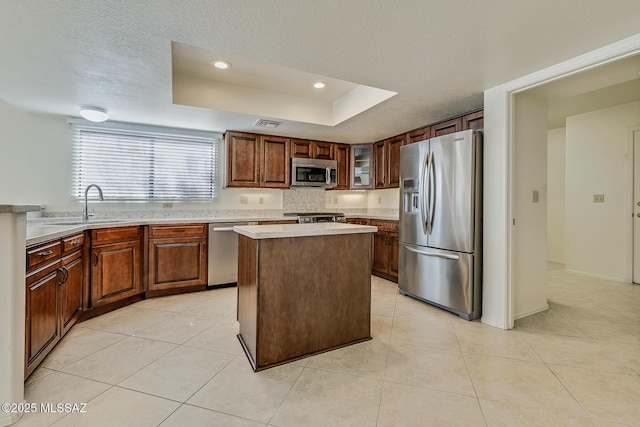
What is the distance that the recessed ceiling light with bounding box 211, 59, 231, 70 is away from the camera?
8.89ft

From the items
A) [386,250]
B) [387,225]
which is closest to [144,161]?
[387,225]

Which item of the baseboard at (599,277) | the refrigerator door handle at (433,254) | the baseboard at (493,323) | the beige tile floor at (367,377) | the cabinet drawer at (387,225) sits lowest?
the beige tile floor at (367,377)

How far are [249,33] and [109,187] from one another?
295cm

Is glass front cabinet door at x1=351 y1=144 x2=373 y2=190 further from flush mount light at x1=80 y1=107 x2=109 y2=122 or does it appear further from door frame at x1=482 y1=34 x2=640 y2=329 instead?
flush mount light at x1=80 y1=107 x2=109 y2=122

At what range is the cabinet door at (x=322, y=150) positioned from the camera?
4.58 metres

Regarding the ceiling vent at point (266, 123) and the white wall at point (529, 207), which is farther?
the ceiling vent at point (266, 123)

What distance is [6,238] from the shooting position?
141cm

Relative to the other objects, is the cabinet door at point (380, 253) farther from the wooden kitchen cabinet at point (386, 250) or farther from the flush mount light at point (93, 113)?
the flush mount light at point (93, 113)

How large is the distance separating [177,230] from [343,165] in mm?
2685

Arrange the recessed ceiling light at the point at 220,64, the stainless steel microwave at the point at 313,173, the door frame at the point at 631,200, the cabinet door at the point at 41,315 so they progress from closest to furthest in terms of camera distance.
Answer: the cabinet door at the point at 41,315 → the recessed ceiling light at the point at 220,64 → the door frame at the point at 631,200 → the stainless steel microwave at the point at 313,173

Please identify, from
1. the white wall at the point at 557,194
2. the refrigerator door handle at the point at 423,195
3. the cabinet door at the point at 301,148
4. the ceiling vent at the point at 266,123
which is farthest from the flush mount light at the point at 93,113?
the white wall at the point at 557,194

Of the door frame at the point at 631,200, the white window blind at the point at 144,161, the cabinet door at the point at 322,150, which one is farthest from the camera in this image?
the cabinet door at the point at 322,150

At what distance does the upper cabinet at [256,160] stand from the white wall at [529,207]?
2856mm

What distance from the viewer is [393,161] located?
443 centimetres
